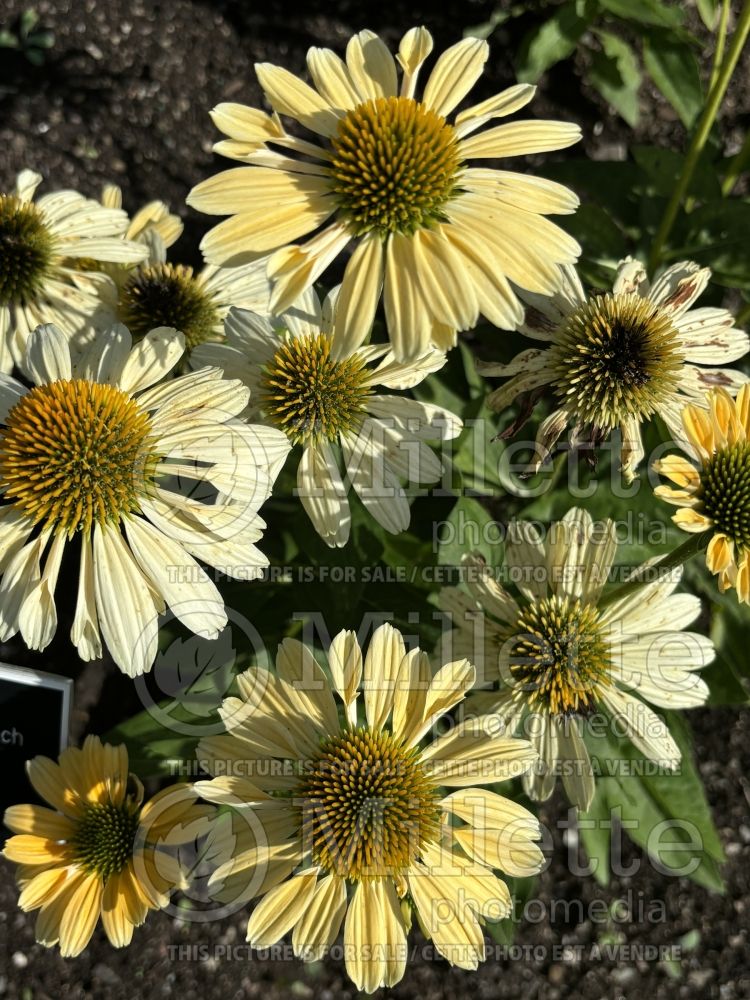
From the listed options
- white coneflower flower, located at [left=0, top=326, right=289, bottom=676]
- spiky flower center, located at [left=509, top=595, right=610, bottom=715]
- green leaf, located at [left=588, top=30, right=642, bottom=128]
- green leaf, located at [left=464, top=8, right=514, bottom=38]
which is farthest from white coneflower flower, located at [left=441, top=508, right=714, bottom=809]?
green leaf, located at [left=464, top=8, right=514, bottom=38]

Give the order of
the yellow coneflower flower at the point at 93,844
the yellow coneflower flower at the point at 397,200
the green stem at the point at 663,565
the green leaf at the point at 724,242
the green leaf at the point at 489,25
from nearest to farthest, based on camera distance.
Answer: the yellow coneflower flower at the point at 397,200
the green stem at the point at 663,565
the yellow coneflower flower at the point at 93,844
the green leaf at the point at 724,242
the green leaf at the point at 489,25

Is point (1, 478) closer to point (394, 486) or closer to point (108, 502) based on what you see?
point (108, 502)

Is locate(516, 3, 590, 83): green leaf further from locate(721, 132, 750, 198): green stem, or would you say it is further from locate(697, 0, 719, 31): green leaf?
locate(721, 132, 750, 198): green stem

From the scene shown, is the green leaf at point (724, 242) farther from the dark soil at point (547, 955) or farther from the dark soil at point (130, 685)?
the dark soil at point (547, 955)

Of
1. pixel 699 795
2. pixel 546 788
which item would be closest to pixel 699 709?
pixel 699 795

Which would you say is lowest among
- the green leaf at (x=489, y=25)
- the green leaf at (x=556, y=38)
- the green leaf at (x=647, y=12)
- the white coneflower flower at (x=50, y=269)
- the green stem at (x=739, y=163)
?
the white coneflower flower at (x=50, y=269)

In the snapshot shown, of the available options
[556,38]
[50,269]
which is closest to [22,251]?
[50,269]

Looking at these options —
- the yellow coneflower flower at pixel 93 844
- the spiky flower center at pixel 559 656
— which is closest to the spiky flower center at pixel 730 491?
the spiky flower center at pixel 559 656
